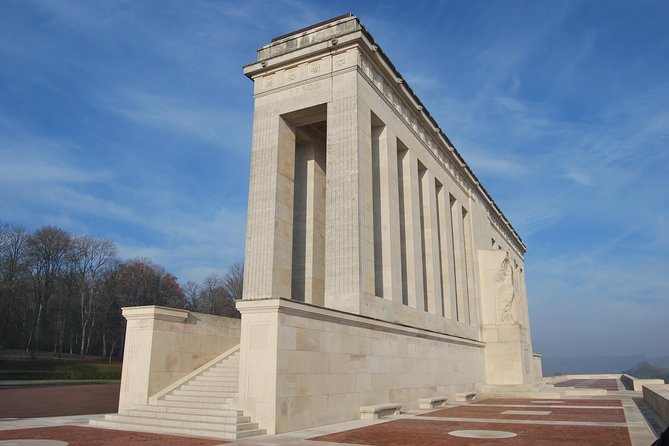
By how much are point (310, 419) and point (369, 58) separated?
16.4 meters

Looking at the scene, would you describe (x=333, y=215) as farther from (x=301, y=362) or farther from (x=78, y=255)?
(x=78, y=255)

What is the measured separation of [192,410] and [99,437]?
9.50ft

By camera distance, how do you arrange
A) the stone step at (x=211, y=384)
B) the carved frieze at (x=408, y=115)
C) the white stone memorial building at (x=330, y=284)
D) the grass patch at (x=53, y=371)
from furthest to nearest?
the grass patch at (x=53, y=371)
the carved frieze at (x=408, y=115)
the stone step at (x=211, y=384)
the white stone memorial building at (x=330, y=284)

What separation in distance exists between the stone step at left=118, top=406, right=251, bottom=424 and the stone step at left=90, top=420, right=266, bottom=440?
412 millimetres

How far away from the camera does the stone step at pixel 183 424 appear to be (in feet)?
37.9

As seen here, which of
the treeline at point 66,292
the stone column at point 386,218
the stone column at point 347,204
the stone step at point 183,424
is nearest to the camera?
the stone step at point 183,424

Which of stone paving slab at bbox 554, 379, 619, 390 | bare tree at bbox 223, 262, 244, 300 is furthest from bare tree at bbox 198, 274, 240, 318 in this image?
stone paving slab at bbox 554, 379, 619, 390

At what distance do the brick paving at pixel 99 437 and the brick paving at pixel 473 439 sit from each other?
312 centimetres

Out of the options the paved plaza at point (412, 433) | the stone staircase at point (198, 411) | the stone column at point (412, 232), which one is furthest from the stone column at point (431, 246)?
the stone staircase at point (198, 411)

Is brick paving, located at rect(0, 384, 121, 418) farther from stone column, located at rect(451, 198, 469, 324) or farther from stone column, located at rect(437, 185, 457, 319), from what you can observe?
stone column, located at rect(451, 198, 469, 324)

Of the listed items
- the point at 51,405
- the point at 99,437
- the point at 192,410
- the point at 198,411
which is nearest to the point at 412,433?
the point at 198,411

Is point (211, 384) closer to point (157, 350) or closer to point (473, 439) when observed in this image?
point (157, 350)

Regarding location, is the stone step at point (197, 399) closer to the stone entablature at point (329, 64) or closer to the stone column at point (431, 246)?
the stone entablature at point (329, 64)

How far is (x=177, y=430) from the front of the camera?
40.2 ft
